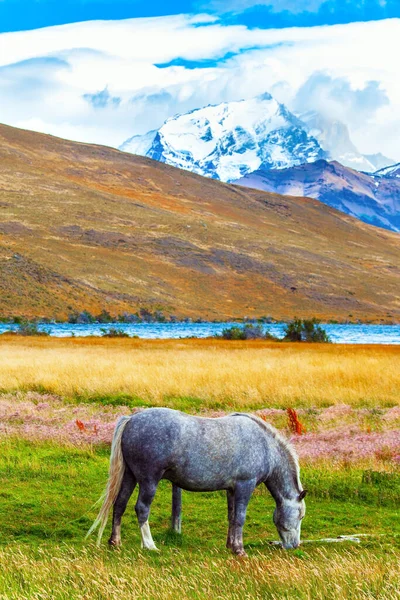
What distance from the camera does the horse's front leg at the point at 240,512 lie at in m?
9.26

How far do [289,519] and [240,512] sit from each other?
70 centimetres

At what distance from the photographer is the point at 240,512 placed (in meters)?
9.35

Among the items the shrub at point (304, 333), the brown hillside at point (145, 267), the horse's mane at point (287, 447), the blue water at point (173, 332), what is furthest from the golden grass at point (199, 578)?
the brown hillside at point (145, 267)

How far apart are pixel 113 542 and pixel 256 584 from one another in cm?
287

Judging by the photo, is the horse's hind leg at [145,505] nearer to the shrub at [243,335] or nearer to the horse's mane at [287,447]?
the horse's mane at [287,447]

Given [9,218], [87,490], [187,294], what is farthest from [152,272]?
[87,490]

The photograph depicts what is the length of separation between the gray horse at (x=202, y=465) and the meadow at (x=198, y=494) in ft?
1.47

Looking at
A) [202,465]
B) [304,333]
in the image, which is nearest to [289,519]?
[202,465]

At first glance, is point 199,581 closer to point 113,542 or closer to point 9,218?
point 113,542

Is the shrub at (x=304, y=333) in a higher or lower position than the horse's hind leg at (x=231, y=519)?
higher

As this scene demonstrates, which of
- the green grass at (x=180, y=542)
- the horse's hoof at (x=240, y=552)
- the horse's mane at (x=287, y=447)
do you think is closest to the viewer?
the green grass at (x=180, y=542)

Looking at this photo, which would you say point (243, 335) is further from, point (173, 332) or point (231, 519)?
point (231, 519)

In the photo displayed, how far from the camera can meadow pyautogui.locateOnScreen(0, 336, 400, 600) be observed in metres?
7.28

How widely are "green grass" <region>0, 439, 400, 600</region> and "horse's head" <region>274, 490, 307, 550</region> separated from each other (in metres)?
0.22
